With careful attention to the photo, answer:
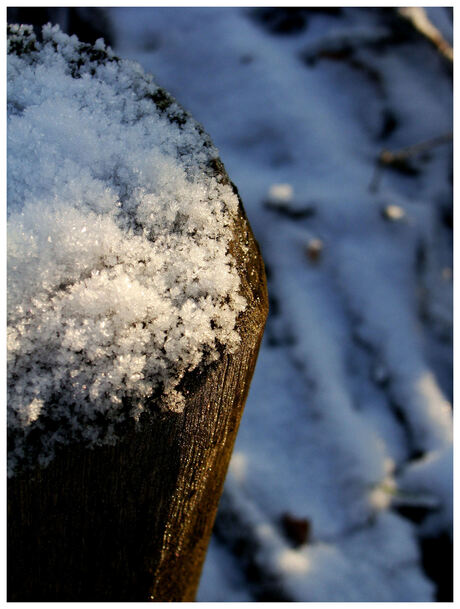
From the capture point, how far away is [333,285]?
7.48 feet

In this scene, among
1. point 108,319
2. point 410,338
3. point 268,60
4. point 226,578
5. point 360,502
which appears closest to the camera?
point 108,319

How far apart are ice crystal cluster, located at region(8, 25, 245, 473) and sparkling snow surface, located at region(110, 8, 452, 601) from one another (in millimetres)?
1508

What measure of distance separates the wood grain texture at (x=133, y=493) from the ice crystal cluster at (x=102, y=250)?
2 centimetres

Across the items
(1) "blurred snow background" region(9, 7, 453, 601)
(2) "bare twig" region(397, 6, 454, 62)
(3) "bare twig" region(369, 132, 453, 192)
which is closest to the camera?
(1) "blurred snow background" region(9, 7, 453, 601)

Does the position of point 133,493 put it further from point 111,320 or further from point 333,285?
point 333,285

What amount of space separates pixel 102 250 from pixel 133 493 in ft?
0.73

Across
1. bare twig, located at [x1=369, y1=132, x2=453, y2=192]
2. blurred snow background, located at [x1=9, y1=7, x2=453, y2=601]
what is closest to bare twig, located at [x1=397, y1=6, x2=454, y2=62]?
blurred snow background, located at [x1=9, y1=7, x2=453, y2=601]

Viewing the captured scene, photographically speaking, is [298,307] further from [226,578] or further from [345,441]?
[226,578]

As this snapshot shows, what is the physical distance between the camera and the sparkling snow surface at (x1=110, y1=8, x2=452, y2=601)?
1.73 meters

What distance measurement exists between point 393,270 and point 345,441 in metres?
0.93

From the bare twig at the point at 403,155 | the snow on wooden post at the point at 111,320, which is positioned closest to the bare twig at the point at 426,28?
the bare twig at the point at 403,155

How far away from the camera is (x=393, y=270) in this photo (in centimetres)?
234

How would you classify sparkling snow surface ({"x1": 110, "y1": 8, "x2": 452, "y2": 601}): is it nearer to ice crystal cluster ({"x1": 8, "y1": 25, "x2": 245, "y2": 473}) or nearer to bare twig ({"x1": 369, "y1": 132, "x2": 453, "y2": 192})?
bare twig ({"x1": 369, "y1": 132, "x2": 453, "y2": 192})

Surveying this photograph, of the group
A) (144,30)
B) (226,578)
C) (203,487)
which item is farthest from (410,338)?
(144,30)
